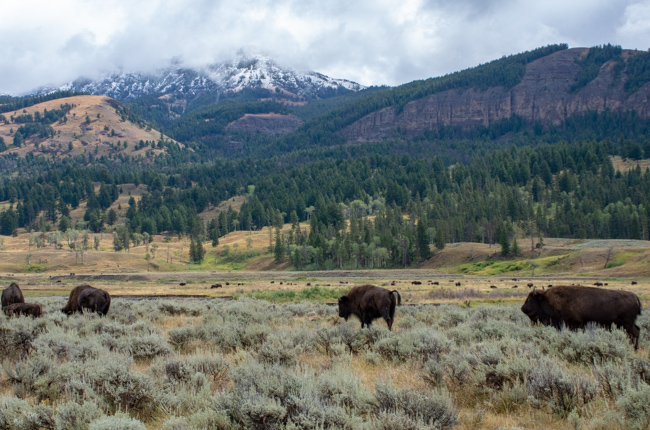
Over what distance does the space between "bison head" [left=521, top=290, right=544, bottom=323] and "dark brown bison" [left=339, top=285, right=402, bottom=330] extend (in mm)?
4413

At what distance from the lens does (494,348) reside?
31.4 feet

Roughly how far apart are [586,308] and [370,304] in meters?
7.26

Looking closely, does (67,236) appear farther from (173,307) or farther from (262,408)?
(262,408)

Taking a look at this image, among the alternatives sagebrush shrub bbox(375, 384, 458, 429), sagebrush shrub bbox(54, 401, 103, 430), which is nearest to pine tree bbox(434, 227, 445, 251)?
sagebrush shrub bbox(375, 384, 458, 429)

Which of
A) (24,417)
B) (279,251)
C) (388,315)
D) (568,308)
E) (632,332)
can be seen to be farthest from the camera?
(279,251)

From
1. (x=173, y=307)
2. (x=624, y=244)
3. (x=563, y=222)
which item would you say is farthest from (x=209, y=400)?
(x=563, y=222)

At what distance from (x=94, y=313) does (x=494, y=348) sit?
16699mm

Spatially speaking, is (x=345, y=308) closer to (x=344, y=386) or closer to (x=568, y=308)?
(x=568, y=308)

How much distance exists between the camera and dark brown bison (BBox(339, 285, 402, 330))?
17125mm

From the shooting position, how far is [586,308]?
13.2m

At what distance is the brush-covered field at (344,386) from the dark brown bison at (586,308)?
87cm

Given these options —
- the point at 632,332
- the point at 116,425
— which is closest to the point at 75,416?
the point at 116,425

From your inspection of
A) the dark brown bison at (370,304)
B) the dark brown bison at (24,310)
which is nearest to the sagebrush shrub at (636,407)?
the dark brown bison at (370,304)

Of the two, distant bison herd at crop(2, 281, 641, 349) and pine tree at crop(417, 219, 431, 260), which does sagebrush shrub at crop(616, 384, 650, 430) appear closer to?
distant bison herd at crop(2, 281, 641, 349)
